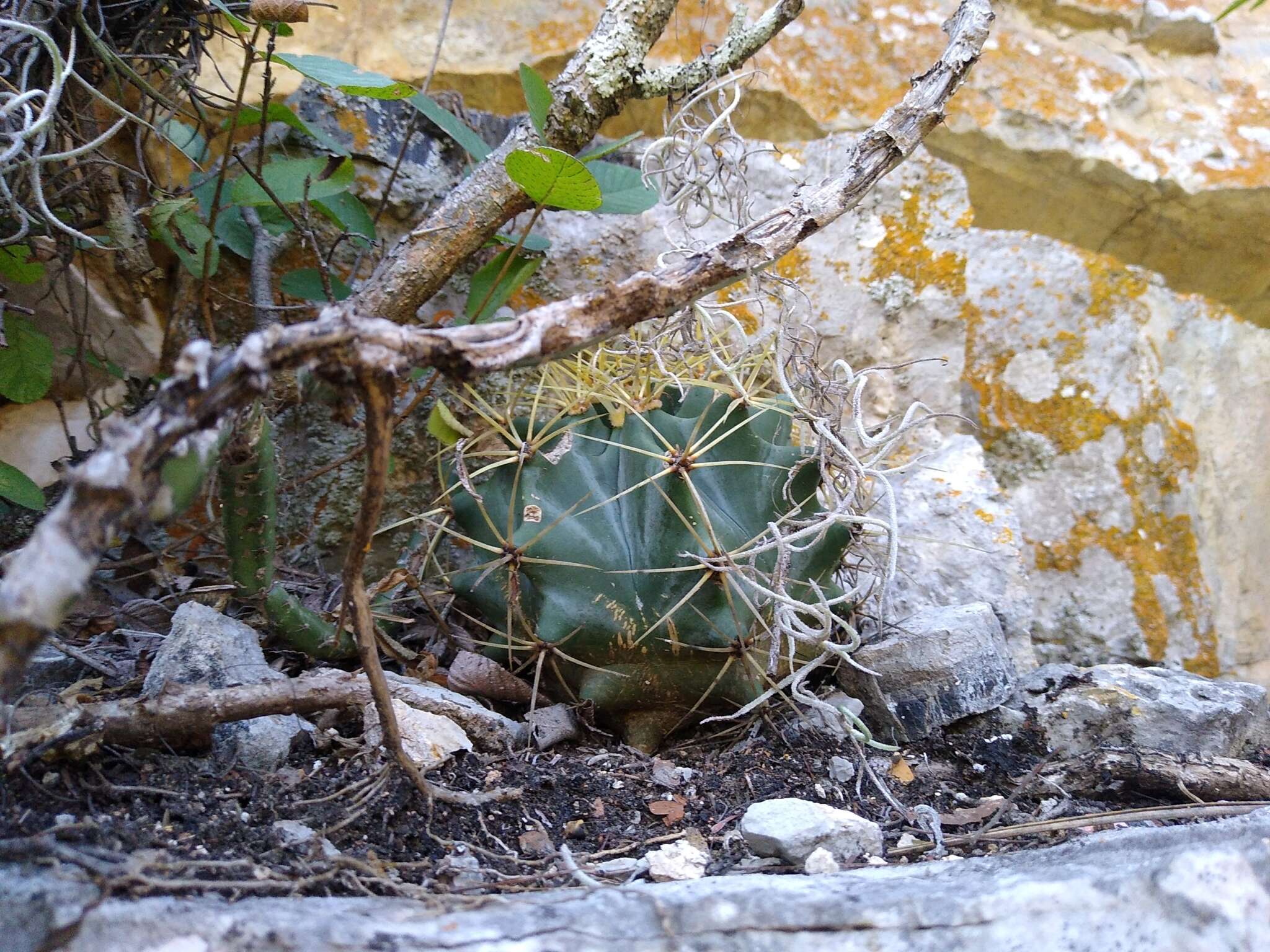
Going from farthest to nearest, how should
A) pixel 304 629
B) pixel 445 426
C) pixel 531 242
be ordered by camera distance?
pixel 531 242 < pixel 445 426 < pixel 304 629

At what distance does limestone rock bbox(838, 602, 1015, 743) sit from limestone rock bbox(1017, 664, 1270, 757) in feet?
0.20

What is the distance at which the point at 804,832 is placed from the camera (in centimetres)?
75

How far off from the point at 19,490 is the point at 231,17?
22.5 inches

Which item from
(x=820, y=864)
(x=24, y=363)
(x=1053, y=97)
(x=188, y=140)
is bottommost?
(x=820, y=864)

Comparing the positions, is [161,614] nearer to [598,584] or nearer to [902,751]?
[598,584]

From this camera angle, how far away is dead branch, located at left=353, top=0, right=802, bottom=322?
3.82 ft

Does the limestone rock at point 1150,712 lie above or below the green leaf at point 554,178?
below

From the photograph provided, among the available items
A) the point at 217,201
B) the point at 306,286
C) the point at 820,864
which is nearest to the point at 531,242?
the point at 306,286

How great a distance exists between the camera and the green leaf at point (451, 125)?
1.23 m

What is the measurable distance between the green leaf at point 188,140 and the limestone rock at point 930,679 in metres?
1.05

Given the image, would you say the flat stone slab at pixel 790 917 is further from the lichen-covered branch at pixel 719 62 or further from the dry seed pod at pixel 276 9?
the lichen-covered branch at pixel 719 62

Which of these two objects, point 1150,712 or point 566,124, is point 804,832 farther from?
point 566,124

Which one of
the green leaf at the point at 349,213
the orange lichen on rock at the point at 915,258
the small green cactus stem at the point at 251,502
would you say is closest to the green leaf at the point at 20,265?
the green leaf at the point at 349,213

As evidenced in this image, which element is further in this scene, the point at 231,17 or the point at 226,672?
the point at 231,17
